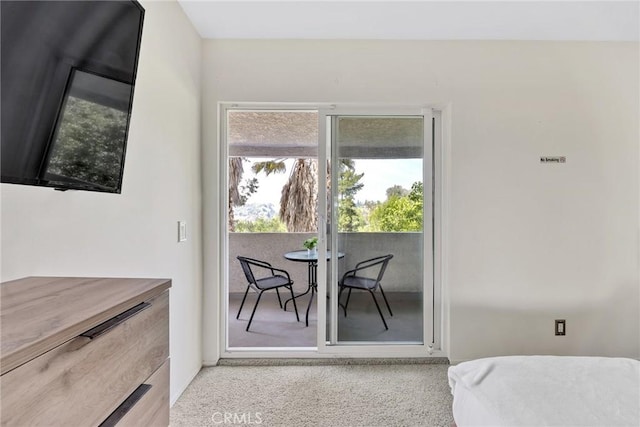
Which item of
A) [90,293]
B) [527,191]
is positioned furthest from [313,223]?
[90,293]

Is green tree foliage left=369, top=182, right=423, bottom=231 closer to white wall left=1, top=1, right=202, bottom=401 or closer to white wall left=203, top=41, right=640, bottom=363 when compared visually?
white wall left=203, top=41, right=640, bottom=363

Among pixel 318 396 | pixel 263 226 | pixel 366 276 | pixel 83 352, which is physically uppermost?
pixel 263 226

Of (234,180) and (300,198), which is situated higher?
(234,180)

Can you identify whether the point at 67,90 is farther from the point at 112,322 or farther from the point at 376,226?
the point at 376,226

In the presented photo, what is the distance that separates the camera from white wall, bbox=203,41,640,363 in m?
2.27

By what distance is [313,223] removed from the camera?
16.7 ft

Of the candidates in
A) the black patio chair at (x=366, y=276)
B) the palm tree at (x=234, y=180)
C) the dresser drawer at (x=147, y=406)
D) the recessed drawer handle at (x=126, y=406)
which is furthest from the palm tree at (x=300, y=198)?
the recessed drawer handle at (x=126, y=406)

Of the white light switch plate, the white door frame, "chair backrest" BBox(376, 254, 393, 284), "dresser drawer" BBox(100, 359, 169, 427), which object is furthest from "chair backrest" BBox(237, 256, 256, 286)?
"dresser drawer" BBox(100, 359, 169, 427)

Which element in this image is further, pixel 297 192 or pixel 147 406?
pixel 297 192

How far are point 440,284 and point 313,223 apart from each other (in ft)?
9.64

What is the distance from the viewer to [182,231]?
1942 mm

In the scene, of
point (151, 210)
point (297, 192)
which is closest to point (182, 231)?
point (151, 210)

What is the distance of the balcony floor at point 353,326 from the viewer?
2.44m

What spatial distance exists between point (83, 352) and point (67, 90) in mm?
724
